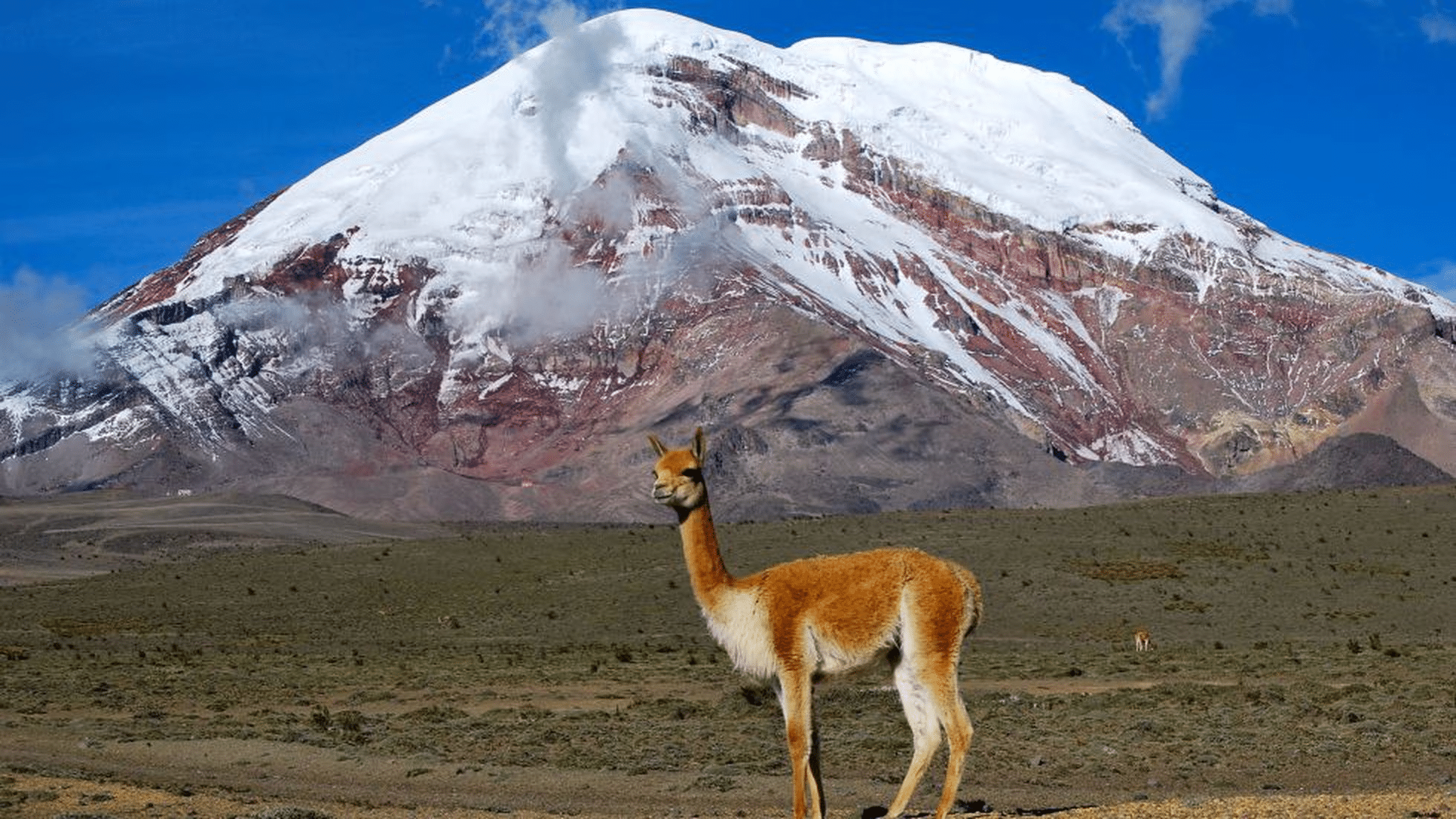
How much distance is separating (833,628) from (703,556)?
125 centimetres

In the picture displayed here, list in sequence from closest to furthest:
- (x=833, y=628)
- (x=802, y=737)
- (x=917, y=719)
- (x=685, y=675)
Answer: (x=802, y=737)
(x=833, y=628)
(x=917, y=719)
(x=685, y=675)

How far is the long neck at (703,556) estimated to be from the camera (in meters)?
15.4

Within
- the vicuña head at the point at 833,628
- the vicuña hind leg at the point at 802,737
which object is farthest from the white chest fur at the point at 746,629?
the vicuña hind leg at the point at 802,737

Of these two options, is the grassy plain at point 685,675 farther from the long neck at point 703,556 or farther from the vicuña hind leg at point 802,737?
the long neck at point 703,556

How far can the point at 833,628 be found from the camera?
1530 centimetres

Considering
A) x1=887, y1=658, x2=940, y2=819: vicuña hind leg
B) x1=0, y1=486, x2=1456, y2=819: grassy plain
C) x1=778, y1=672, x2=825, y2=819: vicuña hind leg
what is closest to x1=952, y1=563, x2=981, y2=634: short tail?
x1=887, y1=658, x2=940, y2=819: vicuña hind leg

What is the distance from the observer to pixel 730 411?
19525 cm

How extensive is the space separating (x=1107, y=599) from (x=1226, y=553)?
26.1 feet

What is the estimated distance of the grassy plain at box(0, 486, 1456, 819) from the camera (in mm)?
22188

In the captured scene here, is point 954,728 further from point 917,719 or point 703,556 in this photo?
point 703,556

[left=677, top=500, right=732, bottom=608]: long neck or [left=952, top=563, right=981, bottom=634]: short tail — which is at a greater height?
[left=677, top=500, right=732, bottom=608]: long neck

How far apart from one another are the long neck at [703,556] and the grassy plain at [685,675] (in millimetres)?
4290

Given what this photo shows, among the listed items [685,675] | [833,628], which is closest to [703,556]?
[833,628]

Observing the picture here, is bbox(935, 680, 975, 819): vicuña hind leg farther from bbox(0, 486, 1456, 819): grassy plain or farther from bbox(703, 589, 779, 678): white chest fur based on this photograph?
bbox(0, 486, 1456, 819): grassy plain
